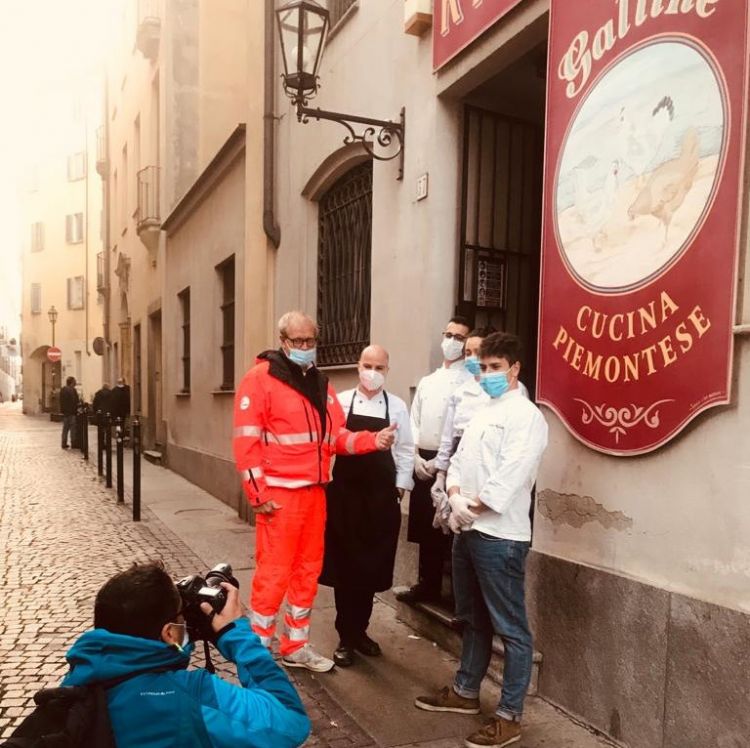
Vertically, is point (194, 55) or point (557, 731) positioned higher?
point (194, 55)

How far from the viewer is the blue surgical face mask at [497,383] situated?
319 centimetres

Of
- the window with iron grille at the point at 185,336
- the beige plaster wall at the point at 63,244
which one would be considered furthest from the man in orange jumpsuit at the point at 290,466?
the beige plaster wall at the point at 63,244

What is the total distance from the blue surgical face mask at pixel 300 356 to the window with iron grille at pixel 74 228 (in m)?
34.0

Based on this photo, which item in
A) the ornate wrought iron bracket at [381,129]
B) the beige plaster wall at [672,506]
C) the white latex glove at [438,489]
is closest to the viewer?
the beige plaster wall at [672,506]

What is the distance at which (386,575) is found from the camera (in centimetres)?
412

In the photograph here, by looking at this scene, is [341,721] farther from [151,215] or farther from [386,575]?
[151,215]

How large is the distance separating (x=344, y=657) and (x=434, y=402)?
154cm

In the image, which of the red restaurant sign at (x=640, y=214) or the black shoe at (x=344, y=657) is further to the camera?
the black shoe at (x=344, y=657)

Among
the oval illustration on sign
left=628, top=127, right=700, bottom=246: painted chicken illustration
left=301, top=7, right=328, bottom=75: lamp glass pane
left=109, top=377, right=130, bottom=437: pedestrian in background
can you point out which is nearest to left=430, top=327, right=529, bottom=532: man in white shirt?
the oval illustration on sign

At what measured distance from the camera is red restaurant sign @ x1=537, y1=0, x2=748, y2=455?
2.81 meters

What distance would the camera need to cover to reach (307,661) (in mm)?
4000

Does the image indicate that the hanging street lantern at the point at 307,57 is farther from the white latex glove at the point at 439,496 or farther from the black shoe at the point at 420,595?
the black shoe at the point at 420,595

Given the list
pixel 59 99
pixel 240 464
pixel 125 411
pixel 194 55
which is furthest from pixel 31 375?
pixel 240 464

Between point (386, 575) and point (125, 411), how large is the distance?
46.0 feet
